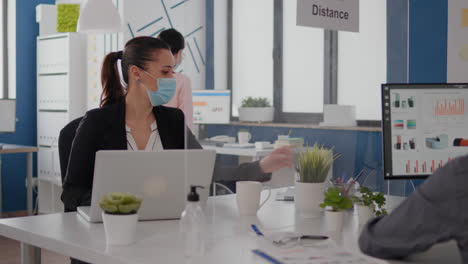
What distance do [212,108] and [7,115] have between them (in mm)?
4860

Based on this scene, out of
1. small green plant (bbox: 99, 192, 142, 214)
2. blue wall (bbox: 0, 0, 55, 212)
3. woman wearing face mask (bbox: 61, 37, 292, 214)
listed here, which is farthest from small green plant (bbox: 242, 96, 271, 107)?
blue wall (bbox: 0, 0, 55, 212)

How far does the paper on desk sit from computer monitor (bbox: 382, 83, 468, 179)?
33.5 inches

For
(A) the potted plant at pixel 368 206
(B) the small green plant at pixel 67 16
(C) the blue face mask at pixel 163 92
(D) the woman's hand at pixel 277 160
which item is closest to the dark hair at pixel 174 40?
(C) the blue face mask at pixel 163 92

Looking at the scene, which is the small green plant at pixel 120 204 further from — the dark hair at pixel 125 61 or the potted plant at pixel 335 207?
the dark hair at pixel 125 61

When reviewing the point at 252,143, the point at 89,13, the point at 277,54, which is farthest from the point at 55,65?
the point at 252,143

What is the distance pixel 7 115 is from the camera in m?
6.47

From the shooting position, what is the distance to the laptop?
74.6 inches

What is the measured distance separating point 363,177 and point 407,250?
1159mm

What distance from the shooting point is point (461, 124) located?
2496 millimetres

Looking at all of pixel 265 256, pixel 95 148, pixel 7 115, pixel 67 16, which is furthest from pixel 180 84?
pixel 67 16

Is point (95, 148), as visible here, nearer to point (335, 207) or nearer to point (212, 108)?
point (212, 108)

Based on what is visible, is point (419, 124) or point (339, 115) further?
point (339, 115)

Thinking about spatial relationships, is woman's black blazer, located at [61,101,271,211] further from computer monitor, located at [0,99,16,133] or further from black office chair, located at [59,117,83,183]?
computer monitor, located at [0,99,16,133]

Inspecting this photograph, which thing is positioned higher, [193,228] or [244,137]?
[244,137]
